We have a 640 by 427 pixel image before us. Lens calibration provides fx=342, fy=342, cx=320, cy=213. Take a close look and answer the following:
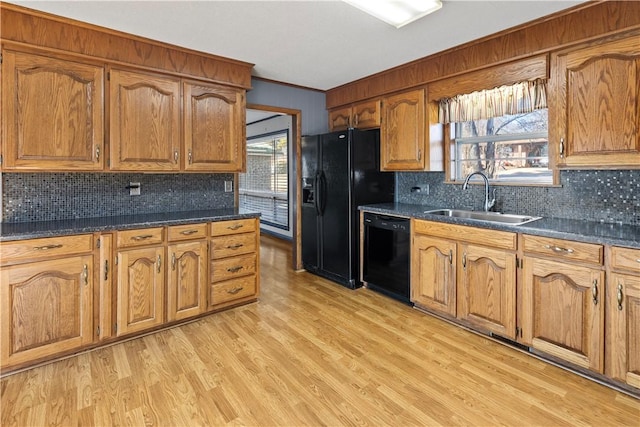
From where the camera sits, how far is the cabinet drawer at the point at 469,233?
2.52 metres

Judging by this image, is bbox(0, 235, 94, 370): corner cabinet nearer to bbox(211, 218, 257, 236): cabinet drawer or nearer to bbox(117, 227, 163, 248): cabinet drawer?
bbox(117, 227, 163, 248): cabinet drawer

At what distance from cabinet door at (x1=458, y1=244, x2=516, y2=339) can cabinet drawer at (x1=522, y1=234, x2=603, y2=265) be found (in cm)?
17

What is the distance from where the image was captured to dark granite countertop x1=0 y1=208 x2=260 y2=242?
2234 mm

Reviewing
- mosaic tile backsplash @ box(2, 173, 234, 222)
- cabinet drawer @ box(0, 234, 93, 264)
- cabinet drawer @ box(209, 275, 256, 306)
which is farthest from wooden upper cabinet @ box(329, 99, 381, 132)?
cabinet drawer @ box(0, 234, 93, 264)

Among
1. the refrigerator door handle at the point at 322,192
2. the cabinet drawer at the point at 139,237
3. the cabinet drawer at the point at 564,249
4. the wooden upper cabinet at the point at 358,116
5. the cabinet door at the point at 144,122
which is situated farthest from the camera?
the refrigerator door handle at the point at 322,192

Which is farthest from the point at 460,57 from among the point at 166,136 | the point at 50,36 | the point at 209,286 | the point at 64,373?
the point at 64,373

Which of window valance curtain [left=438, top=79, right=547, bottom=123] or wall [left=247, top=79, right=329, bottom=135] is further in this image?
wall [left=247, top=79, right=329, bottom=135]

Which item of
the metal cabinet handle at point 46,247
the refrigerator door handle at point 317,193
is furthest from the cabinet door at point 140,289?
the refrigerator door handle at point 317,193

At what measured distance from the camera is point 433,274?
309 centimetres

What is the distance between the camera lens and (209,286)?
3080 millimetres

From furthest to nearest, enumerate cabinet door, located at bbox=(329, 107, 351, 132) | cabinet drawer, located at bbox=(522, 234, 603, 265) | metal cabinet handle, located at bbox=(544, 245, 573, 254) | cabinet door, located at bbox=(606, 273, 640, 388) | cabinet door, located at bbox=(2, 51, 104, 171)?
cabinet door, located at bbox=(329, 107, 351, 132) < cabinet door, located at bbox=(2, 51, 104, 171) < metal cabinet handle, located at bbox=(544, 245, 573, 254) < cabinet drawer, located at bbox=(522, 234, 603, 265) < cabinet door, located at bbox=(606, 273, 640, 388)

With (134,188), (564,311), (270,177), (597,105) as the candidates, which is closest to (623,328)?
(564,311)

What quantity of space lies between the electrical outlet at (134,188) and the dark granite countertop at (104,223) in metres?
0.22

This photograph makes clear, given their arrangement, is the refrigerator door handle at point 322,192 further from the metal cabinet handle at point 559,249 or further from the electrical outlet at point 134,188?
the metal cabinet handle at point 559,249
